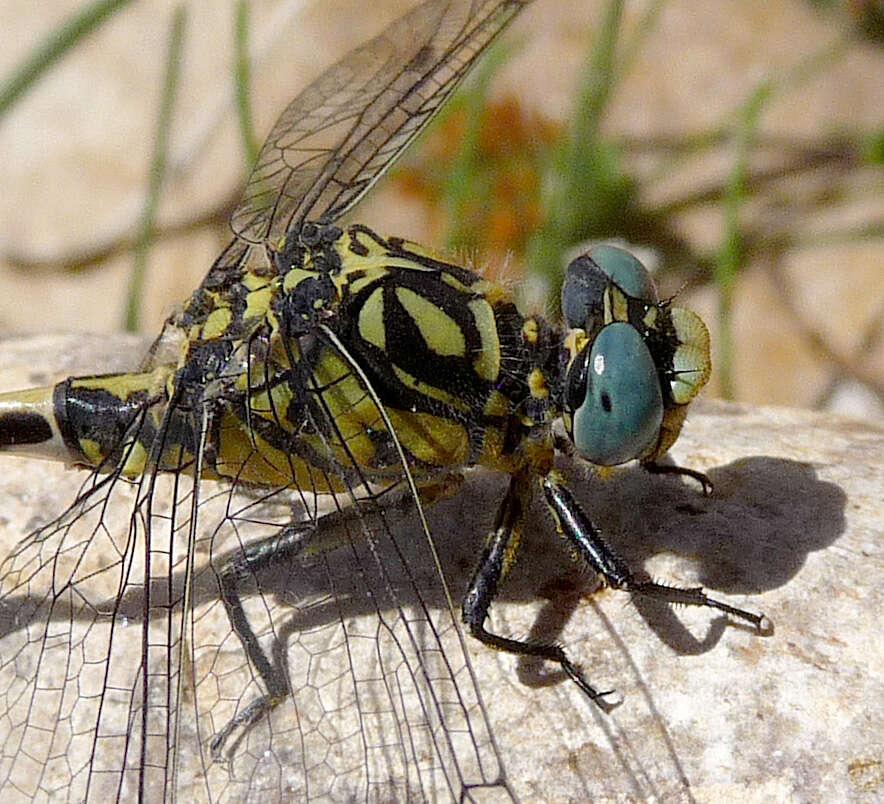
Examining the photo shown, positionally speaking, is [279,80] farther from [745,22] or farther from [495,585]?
[495,585]

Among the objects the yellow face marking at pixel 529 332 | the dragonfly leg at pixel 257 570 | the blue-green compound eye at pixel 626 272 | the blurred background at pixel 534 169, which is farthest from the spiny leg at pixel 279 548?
the blurred background at pixel 534 169

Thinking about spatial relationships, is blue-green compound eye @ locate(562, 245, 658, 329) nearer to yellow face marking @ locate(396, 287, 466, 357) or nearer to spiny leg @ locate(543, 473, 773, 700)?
yellow face marking @ locate(396, 287, 466, 357)

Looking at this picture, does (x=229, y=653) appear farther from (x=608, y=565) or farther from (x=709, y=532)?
(x=709, y=532)

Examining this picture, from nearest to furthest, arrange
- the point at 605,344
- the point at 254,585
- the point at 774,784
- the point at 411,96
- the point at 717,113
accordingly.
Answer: the point at 774,784 < the point at 605,344 < the point at 254,585 < the point at 411,96 < the point at 717,113

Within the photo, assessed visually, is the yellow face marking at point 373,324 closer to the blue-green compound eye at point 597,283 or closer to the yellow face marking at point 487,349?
the yellow face marking at point 487,349

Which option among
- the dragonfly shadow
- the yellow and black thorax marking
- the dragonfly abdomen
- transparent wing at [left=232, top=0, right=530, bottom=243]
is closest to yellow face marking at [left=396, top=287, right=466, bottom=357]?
the yellow and black thorax marking

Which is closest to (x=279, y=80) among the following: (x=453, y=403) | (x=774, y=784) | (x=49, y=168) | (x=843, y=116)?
(x=49, y=168)

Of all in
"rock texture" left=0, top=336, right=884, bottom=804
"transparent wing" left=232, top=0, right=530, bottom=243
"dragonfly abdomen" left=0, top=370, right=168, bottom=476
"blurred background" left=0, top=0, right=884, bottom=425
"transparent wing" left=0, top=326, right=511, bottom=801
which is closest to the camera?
"rock texture" left=0, top=336, right=884, bottom=804
